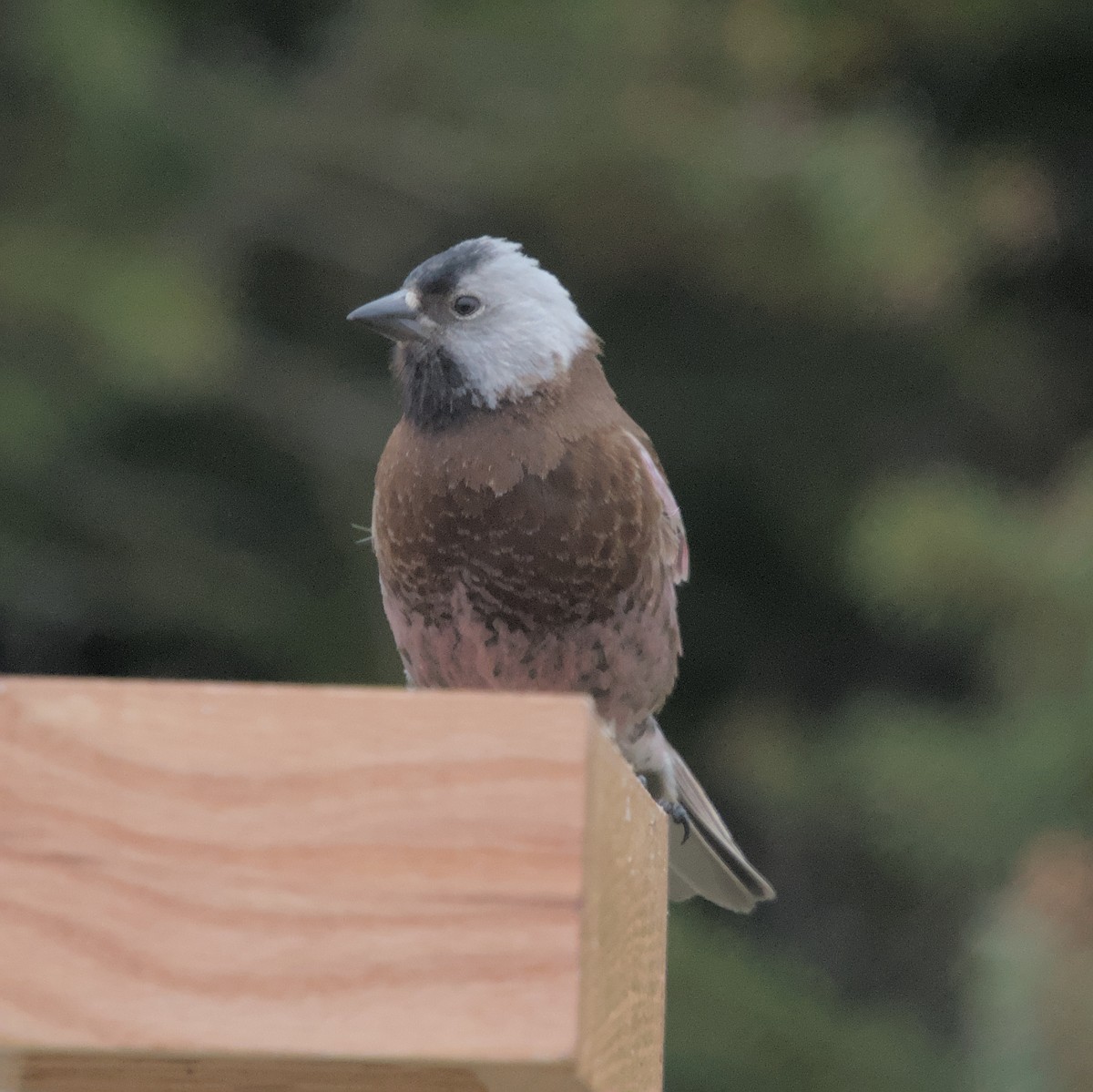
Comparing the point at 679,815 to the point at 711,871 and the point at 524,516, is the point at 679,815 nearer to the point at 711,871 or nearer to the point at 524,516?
the point at 711,871

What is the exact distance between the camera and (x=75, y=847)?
1.70 metres

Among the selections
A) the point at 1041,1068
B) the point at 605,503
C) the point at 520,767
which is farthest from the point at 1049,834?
the point at 520,767

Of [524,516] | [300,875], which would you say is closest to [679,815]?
[524,516]

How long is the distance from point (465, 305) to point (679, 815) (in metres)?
0.78

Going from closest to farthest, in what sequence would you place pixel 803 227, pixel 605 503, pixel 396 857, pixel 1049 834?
pixel 396 857 → pixel 605 503 → pixel 1049 834 → pixel 803 227

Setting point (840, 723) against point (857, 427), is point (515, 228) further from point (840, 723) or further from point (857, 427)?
point (840, 723)

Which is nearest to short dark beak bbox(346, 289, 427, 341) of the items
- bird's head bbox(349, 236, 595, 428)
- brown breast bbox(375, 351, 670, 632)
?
bird's head bbox(349, 236, 595, 428)

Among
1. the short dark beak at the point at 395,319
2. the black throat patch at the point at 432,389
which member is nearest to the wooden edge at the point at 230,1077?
the black throat patch at the point at 432,389

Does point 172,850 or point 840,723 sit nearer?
point 172,850

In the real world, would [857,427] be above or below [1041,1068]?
above

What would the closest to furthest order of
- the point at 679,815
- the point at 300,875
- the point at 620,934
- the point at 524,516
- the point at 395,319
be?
the point at 300,875, the point at 620,934, the point at 524,516, the point at 395,319, the point at 679,815

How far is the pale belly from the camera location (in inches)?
113

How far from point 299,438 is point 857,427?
1.86m

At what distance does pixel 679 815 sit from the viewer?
→ 315 centimetres
